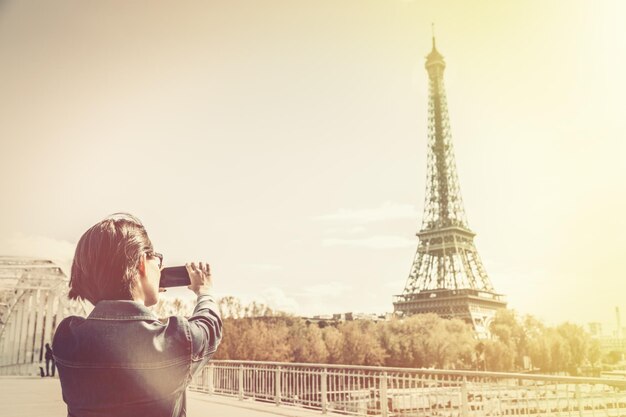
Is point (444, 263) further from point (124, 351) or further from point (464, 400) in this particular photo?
point (124, 351)

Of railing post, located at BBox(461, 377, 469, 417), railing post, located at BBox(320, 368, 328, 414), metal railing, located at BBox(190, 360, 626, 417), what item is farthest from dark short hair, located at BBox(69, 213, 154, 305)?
railing post, located at BBox(320, 368, 328, 414)

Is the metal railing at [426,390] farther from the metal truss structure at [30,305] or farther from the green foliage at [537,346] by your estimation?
the green foliage at [537,346]

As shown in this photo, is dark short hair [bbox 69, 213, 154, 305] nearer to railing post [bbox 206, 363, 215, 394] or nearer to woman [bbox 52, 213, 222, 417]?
woman [bbox 52, 213, 222, 417]

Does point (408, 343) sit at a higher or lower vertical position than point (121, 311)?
lower

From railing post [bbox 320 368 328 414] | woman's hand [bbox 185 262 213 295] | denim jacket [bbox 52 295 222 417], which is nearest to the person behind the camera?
denim jacket [bbox 52 295 222 417]

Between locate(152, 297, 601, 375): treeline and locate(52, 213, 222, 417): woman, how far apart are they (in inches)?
935

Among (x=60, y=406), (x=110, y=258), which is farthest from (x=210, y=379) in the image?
(x=110, y=258)

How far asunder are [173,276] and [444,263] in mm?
40213

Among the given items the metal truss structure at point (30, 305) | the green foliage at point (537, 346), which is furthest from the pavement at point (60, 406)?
the green foliage at point (537, 346)

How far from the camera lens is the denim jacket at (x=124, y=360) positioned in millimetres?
830

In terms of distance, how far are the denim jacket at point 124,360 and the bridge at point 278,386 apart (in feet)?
12.5

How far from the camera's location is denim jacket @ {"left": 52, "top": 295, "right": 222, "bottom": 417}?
830 millimetres

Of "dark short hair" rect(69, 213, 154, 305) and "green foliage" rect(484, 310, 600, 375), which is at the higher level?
"dark short hair" rect(69, 213, 154, 305)

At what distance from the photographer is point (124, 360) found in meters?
0.83
